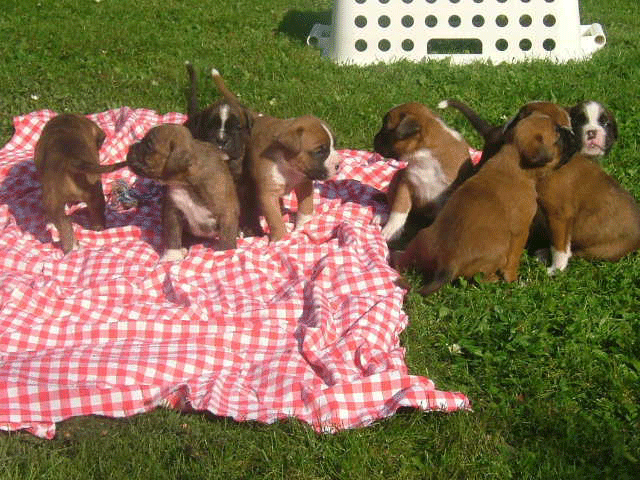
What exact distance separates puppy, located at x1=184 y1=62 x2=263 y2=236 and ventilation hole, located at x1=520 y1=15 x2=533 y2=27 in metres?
5.09

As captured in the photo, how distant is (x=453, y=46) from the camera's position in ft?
36.3

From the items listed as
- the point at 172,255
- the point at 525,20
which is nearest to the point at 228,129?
the point at 172,255

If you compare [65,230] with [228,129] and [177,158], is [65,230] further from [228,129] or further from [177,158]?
[228,129]

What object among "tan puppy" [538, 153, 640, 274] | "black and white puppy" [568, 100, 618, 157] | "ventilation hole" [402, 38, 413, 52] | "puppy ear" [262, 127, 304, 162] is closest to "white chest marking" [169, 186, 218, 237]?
"puppy ear" [262, 127, 304, 162]

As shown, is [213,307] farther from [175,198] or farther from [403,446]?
[403,446]

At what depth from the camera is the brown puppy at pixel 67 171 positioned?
5.79 metres

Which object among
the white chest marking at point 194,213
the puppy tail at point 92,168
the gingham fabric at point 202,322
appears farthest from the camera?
the white chest marking at point 194,213

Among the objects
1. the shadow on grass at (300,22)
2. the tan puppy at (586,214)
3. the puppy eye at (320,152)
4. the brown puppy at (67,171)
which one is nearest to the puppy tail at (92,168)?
the brown puppy at (67,171)

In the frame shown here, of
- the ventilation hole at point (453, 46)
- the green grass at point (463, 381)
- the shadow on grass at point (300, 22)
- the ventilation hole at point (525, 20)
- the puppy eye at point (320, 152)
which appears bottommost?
the green grass at point (463, 381)

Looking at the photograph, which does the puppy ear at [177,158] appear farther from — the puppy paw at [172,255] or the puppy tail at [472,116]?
the puppy tail at [472,116]

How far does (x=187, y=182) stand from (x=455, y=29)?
5.55 m

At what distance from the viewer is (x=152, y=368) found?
4.40 m

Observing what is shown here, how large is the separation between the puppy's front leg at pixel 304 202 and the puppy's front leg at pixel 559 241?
79.9 inches

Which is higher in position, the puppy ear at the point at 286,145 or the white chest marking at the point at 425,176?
the puppy ear at the point at 286,145
